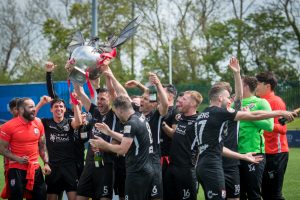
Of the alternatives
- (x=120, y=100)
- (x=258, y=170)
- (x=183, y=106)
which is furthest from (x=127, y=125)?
(x=258, y=170)

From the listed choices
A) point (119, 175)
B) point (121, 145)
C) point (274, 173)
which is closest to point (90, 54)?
point (121, 145)

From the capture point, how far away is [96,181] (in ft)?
31.2

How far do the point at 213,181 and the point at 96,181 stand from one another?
2117 mm

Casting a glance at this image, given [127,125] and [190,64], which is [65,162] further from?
[190,64]

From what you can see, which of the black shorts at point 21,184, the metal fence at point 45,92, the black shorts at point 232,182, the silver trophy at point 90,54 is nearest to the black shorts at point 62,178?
the black shorts at point 21,184

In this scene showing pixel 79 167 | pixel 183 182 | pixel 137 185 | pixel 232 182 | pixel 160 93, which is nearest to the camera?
pixel 137 185

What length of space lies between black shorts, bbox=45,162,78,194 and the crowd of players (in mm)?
17

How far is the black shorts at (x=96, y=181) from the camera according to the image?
944 cm

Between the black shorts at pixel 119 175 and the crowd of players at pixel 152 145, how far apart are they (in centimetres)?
2

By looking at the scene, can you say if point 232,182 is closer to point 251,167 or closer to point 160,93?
point 251,167

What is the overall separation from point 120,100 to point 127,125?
0.38m

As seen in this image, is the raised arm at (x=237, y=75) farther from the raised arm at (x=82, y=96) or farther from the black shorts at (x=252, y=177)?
the raised arm at (x=82, y=96)

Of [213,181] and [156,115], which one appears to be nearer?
[213,181]

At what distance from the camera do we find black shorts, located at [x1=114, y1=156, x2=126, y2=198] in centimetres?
974
